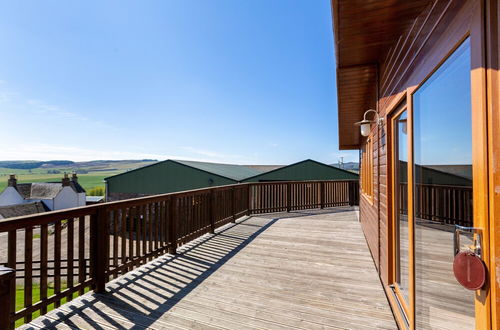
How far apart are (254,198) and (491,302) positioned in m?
6.48

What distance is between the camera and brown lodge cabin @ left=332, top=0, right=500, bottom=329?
2.70 ft

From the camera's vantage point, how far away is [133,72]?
13258 millimetres

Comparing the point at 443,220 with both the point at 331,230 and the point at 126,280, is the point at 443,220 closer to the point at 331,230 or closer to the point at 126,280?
the point at 126,280

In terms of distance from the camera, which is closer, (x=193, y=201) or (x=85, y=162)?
(x=193, y=201)

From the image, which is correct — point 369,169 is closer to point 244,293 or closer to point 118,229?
point 244,293

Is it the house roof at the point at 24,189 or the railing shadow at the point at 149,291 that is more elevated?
the railing shadow at the point at 149,291

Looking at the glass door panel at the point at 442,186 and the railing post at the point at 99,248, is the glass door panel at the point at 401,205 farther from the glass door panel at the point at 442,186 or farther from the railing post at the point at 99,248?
the railing post at the point at 99,248

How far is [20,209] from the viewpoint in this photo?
27.5 metres

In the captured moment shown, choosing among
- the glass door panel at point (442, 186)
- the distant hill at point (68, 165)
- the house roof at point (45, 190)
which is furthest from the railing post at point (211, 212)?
the distant hill at point (68, 165)

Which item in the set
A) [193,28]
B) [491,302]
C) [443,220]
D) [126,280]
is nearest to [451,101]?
[443,220]

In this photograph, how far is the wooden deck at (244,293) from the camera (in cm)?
206

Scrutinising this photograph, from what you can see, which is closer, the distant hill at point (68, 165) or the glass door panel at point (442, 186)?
the glass door panel at point (442, 186)

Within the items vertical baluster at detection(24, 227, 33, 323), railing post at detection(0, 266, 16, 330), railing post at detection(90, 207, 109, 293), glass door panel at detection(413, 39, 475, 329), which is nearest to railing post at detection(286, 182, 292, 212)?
railing post at detection(90, 207, 109, 293)

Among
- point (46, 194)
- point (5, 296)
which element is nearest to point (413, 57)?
point (5, 296)
